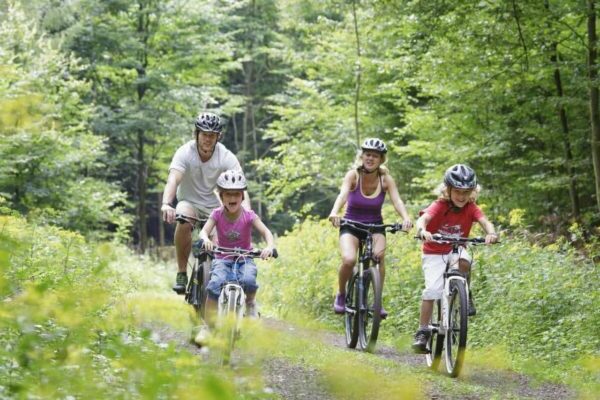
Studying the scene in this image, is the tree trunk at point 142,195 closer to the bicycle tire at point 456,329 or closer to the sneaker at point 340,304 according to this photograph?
the sneaker at point 340,304

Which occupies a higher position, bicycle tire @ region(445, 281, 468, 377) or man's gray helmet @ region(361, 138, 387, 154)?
man's gray helmet @ region(361, 138, 387, 154)

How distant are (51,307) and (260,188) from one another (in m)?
36.0

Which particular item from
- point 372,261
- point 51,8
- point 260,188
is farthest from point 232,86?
point 372,261

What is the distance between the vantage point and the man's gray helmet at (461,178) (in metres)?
8.23

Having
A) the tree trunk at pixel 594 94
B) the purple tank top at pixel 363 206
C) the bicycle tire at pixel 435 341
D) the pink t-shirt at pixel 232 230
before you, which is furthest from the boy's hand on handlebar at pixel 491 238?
the tree trunk at pixel 594 94

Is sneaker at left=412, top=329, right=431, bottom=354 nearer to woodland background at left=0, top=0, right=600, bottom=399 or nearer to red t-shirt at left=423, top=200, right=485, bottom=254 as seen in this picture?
woodland background at left=0, top=0, right=600, bottom=399

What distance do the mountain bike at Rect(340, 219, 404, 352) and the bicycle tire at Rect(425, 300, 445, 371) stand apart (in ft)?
2.03

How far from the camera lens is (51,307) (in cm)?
343

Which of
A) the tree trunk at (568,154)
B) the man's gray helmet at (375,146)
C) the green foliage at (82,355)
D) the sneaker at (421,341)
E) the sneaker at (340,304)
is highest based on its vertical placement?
the tree trunk at (568,154)

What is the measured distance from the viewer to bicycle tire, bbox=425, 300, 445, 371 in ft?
27.5

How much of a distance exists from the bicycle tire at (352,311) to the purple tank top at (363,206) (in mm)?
627

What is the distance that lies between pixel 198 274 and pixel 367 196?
2.05 meters

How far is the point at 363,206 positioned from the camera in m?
9.49

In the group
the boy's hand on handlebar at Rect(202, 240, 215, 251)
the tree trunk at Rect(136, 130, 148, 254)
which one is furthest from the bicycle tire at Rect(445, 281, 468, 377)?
the tree trunk at Rect(136, 130, 148, 254)
